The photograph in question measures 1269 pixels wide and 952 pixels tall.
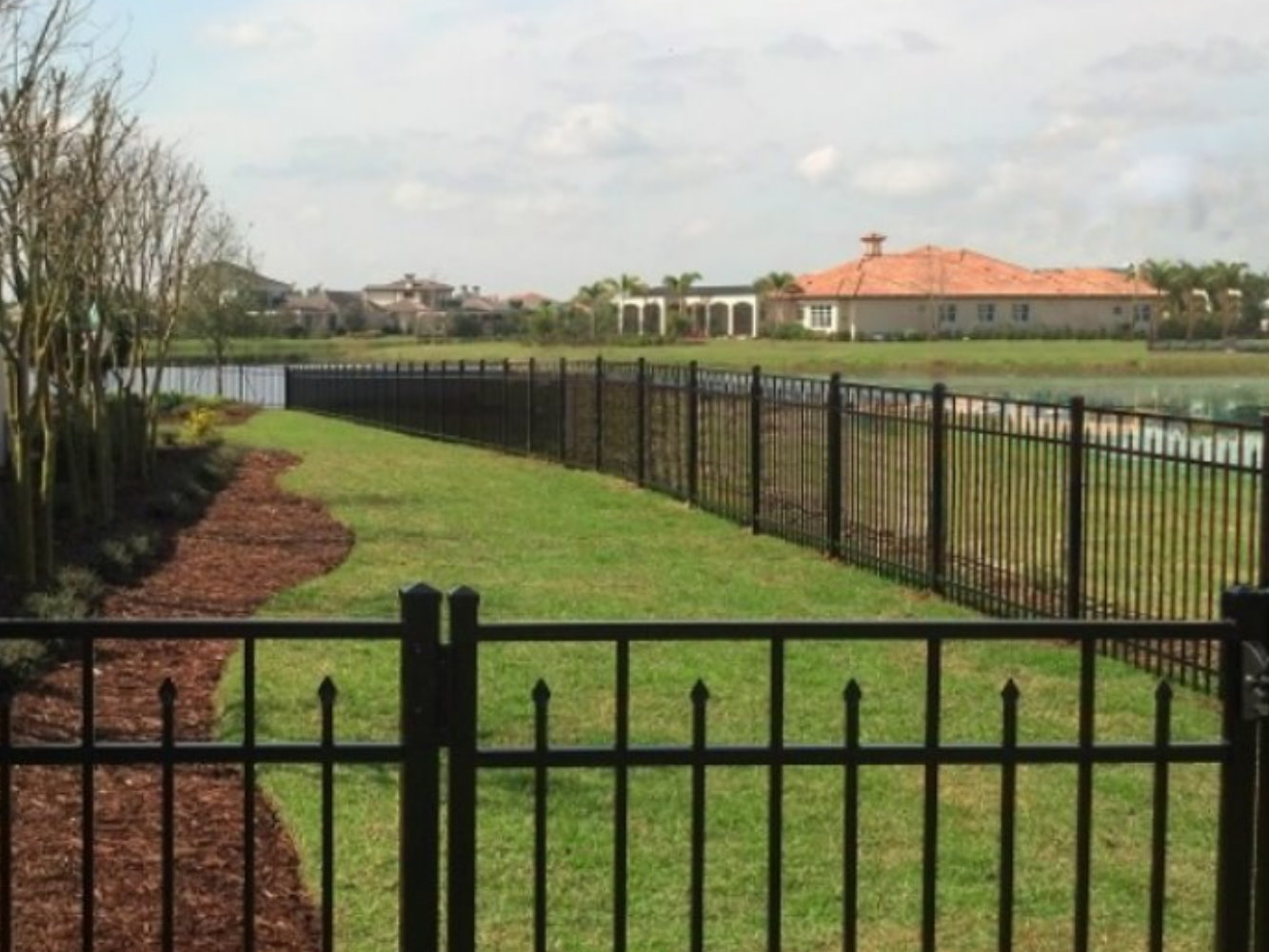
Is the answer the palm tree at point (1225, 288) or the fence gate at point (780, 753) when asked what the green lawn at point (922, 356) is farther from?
the fence gate at point (780, 753)

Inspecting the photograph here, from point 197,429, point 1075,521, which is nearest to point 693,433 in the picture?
point 1075,521

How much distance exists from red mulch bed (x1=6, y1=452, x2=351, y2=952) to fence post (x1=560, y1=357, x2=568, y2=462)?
15.3m

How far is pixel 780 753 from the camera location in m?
3.90

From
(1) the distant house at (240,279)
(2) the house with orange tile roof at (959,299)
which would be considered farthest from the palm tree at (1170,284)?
(1) the distant house at (240,279)

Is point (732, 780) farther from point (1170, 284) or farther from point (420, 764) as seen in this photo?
point (1170, 284)

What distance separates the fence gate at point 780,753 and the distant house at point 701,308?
86200mm

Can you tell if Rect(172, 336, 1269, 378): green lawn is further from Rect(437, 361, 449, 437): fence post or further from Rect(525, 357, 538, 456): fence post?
Rect(437, 361, 449, 437): fence post

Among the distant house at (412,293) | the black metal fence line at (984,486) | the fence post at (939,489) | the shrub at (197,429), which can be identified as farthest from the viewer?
the distant house at (412,293)

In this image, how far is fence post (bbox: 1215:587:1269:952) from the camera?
4.07 m

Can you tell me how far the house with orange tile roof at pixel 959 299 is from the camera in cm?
7619

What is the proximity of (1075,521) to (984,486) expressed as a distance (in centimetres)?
170

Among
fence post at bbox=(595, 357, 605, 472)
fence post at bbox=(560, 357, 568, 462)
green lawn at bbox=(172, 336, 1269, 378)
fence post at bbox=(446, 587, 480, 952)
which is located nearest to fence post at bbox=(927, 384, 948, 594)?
fence post at bbox=(446, 587, 480, 952)

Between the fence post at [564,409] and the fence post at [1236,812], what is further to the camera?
the fence post at [564,409]

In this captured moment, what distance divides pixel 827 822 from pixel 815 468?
9.56m
